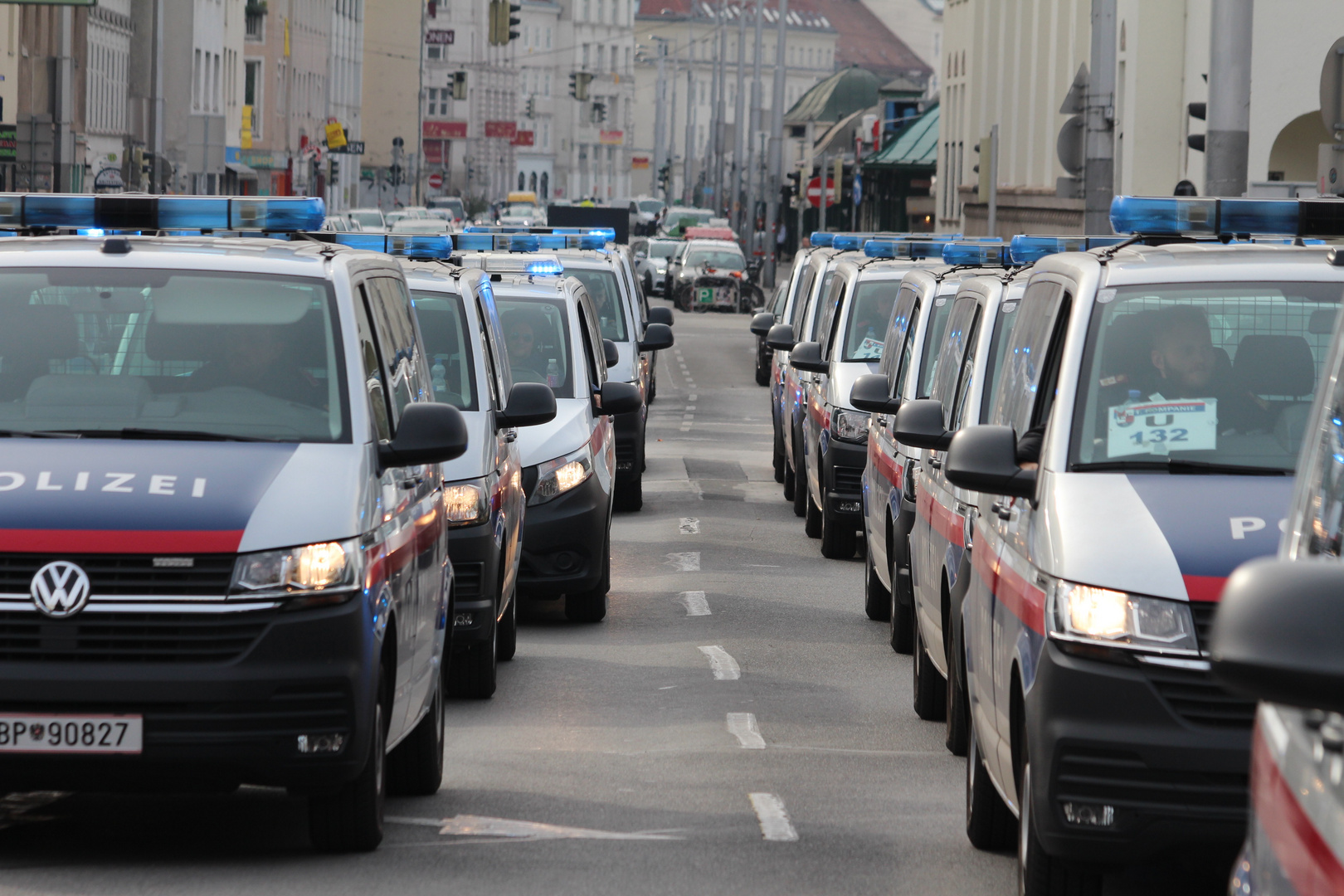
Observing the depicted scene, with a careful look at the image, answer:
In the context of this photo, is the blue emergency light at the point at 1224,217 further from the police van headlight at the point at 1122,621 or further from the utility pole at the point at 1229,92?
the utility pole at the point at 1229,92

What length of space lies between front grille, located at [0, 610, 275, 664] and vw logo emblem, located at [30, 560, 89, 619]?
26 mm

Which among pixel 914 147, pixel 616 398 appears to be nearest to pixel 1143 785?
pixel 616 398

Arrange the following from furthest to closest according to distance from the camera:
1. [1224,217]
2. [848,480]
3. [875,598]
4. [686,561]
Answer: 1. [848,480]
2. [686,561]
3. [875,598]
4. [1224,217]

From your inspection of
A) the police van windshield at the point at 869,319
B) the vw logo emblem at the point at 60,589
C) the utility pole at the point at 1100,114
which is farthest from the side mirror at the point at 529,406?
the utility pole at the point at 1100,114

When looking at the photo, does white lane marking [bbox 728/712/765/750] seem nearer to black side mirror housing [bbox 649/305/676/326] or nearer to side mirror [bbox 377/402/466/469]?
side mirror [bbox 377/402/466/469]

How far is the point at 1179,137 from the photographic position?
39719mm

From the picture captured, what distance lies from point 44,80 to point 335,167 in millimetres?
34674

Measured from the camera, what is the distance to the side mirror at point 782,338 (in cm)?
2097

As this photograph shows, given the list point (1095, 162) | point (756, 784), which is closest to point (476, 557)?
point (756, 784)

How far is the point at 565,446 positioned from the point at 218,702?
23.5ft

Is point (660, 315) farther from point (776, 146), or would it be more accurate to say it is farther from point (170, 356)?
point (776, 146)

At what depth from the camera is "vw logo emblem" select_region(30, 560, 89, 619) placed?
20.8ft

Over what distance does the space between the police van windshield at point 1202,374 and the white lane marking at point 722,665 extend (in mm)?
4706

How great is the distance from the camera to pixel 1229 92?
17.0 meters
